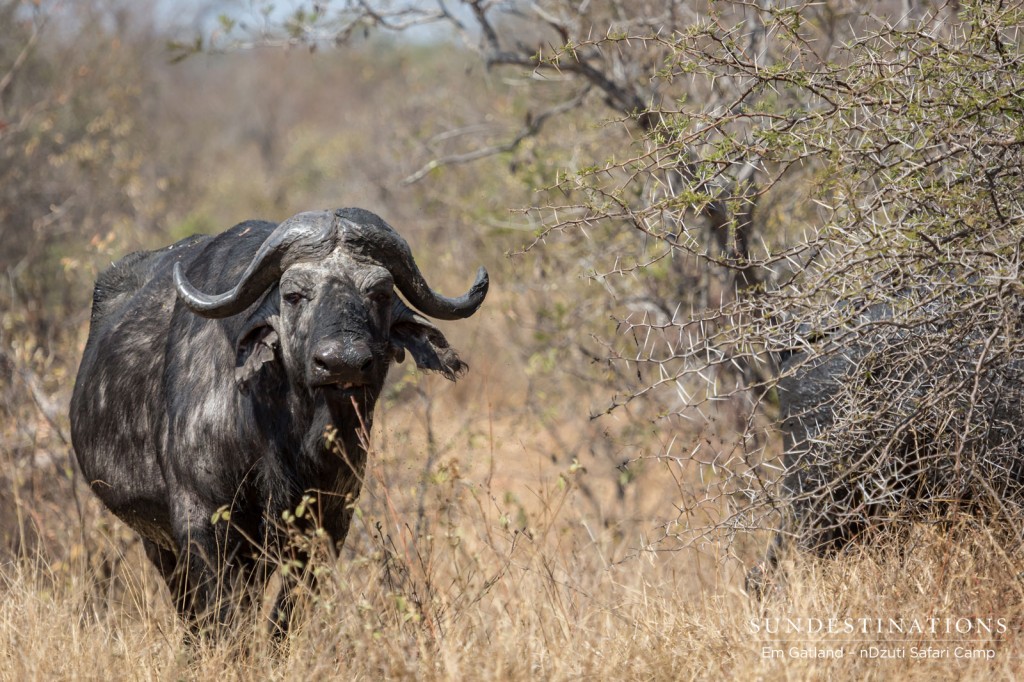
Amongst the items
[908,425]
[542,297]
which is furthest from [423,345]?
[542,297]

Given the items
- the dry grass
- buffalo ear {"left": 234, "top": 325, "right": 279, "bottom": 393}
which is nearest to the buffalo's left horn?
buffalo ear {"left": 234, "top": 325, "right": 279, "bottom": 393}

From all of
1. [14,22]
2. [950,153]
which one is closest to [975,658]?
[950,153]

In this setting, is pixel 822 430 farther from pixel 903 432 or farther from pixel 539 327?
pixel 539 327

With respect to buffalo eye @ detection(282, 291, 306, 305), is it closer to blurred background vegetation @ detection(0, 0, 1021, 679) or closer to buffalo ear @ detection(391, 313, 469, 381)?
buffalo ear @ detection(391, 313, 469, 381)

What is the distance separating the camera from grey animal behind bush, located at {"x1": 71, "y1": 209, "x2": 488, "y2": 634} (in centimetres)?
362

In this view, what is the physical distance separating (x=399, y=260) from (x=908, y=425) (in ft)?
5.81

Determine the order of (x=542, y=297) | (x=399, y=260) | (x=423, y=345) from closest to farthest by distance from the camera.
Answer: (x=399, y=260) → (x=423, y=345) → (x=542, y=297)

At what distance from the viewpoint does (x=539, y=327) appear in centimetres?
752

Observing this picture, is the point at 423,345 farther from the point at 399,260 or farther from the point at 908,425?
the point at 908,425

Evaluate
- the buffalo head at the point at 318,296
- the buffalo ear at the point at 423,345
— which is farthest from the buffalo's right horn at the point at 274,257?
the buffalo ear at the point at 423,345

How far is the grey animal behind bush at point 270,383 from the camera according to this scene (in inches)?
142

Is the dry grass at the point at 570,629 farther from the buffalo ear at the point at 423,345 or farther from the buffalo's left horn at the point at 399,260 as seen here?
the buffalo's left horn at the point at 399,260

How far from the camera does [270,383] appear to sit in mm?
3803

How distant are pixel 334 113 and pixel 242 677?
23433mm
